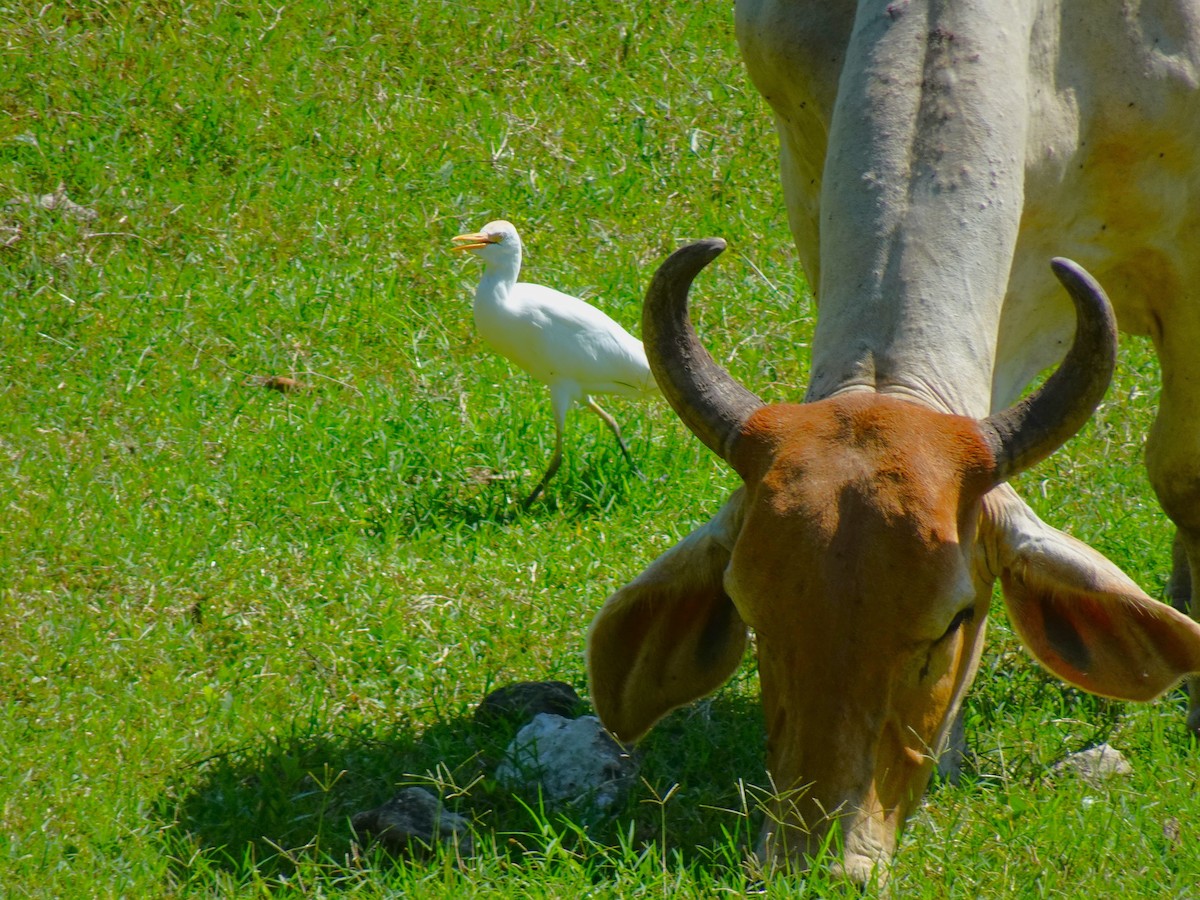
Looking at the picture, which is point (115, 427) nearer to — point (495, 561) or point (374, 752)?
point (495, 561)

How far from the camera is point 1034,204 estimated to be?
173 inches

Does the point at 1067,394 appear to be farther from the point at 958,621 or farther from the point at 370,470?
the point at 370,470

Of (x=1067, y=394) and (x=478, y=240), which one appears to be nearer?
(x=1067, y=394)

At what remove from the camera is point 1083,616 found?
3682 millimetres

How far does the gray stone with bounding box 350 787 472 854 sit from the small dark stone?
61cm

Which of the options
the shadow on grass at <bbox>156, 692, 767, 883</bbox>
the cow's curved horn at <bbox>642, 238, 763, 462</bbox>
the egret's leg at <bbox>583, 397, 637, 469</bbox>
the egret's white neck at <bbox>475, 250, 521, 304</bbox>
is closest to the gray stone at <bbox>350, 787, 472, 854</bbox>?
the shadow on grass at <bbox>156, 692, 767, 883</bbox>

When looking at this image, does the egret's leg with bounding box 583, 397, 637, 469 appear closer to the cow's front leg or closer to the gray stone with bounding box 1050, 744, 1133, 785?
the cow's front leg

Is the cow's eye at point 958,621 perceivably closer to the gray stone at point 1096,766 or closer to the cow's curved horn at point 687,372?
the cow's curved horn at point 687,372

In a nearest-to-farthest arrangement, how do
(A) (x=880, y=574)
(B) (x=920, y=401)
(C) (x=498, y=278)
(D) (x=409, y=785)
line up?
(A) (x=880, y=574), (B) (x=920, y=401), (D) (x=409, y=785), (C) (x=498, y=278)

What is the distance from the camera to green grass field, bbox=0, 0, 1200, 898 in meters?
4.18

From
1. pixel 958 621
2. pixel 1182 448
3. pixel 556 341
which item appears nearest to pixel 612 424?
pixel 556 341

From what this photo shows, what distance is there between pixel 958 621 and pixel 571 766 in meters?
1.34

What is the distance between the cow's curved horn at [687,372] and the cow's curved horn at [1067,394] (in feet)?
1.69

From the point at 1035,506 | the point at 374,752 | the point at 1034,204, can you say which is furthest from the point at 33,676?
the point at 1035,506
